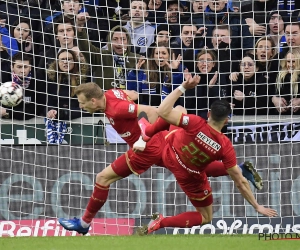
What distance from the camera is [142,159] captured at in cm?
1302

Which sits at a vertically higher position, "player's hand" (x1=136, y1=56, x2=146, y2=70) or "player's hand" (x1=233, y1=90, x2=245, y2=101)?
"player's hand" (x1=136, y1=56, x2=146, y2=70)

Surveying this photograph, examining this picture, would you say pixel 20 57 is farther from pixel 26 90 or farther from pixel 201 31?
pixel 201 31

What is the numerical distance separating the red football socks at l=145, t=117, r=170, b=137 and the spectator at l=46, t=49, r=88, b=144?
3.95m

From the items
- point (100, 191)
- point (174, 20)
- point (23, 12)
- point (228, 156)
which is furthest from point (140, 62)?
point (228, 156)

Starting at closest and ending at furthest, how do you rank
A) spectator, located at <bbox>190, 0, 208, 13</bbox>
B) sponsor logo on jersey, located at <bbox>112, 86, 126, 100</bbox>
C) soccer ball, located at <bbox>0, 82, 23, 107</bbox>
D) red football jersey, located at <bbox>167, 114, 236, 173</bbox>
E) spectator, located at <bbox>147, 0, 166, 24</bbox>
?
red football jersey, located at <bbox>167, 114, 236, 173</bbox> < sponsor logo on jersey, located at <bbox>112, 86, 126, 100</bbox> < soccer ball, located at <bbox>0, 82, 23, 107</bbox> < spectator, located at <bbox>147, 0, 166, 24</bbox> < spectator, located at <bbox>190, 0, 208, 13</bbox>

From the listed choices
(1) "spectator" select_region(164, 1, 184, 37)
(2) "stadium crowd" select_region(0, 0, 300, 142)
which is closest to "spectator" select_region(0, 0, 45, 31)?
(2) "stadium crowd" select_region(0, 0, 300, 142)

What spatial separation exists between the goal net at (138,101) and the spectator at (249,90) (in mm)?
18

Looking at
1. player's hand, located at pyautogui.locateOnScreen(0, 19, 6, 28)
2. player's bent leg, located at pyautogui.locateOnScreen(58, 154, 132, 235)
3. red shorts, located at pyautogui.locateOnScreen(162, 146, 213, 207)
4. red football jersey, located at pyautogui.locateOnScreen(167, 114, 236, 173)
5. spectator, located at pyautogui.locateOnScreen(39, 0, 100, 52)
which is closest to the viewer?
red football jersey, located at pyautogui.locateOnScreen(167, 114, 236, 173)

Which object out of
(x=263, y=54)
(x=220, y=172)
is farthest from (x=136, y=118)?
(x=263, y=54)

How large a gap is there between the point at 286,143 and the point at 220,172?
2.71m

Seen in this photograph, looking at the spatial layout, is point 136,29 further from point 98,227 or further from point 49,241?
point 49,241

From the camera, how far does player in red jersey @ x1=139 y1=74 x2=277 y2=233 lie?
11.6m

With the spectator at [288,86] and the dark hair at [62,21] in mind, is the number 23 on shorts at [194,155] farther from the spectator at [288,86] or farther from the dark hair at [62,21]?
the dark hair at [62,21]

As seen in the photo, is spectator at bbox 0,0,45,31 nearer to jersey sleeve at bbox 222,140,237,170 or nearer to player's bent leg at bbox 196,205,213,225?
player's bent leg at bbox 196,205,213,225
